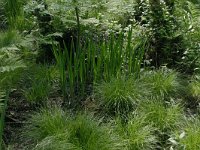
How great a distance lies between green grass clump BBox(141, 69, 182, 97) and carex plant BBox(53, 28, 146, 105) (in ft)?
0.53

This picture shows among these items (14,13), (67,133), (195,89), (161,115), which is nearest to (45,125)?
(67,133)

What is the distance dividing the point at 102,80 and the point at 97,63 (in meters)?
0.17

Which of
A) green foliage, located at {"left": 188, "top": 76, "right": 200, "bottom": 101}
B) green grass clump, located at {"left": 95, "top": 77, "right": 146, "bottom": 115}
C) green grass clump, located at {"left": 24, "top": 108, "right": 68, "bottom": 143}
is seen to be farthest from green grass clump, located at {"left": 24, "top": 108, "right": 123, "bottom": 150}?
green foliage, located at {"left": 188, "top": 76, "right": 200, "bottom": 101}

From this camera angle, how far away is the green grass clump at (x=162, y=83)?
11.6ft

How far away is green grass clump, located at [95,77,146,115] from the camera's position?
10.8ft

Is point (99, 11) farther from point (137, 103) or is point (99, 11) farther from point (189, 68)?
point (137, 103)

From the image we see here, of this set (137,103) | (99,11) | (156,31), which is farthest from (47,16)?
(137,103)

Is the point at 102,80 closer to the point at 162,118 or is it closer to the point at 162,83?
the point at 162,83

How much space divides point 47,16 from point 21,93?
3.18 ft

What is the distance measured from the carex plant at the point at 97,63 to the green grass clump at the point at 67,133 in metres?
0.43

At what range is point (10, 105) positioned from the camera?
3434 millimetres

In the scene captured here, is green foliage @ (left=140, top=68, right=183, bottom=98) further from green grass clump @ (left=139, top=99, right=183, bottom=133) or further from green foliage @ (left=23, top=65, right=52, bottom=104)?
green foliage @ (left=23, top=65, right=52, bottom=104)

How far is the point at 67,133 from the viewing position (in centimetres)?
285

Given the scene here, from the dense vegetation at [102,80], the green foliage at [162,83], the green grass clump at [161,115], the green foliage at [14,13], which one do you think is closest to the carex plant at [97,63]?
the dense vegetation at [102,80]
